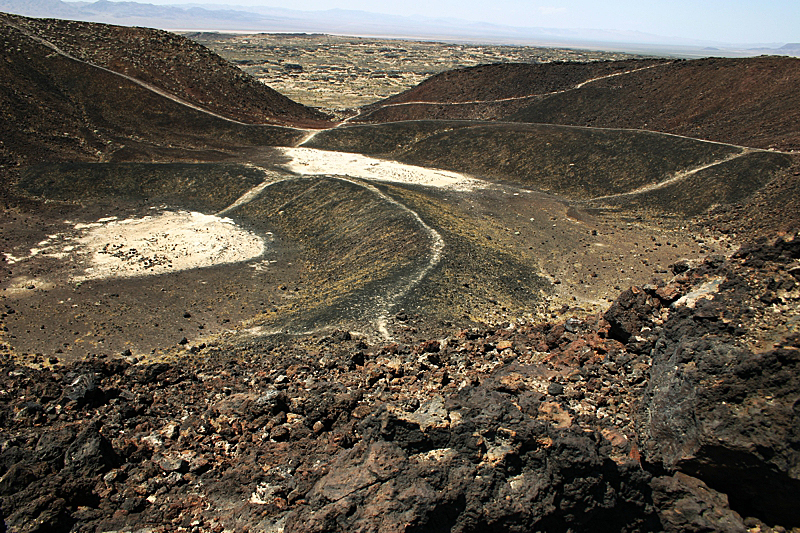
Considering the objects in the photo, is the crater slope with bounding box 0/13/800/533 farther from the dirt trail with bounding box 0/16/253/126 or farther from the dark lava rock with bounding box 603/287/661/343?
the dirt trail with bounding box 0/16/253/126

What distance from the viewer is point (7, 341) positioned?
1355 centimetres

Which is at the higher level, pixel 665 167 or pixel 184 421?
pixel 665 167

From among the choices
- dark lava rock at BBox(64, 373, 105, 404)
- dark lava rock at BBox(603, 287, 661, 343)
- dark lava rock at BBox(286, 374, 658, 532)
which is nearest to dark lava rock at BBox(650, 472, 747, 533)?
dark lava rock at BBox(286, 374, 658, 532)

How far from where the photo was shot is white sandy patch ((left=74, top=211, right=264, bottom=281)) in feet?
61.1

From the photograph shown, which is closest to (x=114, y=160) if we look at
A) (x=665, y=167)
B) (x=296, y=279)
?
(x=296, y=279)

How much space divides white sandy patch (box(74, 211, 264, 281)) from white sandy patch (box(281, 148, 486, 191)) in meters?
7.34

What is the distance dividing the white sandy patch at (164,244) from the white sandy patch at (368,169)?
7.34 meters

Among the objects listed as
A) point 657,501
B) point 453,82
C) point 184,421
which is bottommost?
point 184,421

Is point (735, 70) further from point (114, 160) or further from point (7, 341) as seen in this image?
point (7, 341)

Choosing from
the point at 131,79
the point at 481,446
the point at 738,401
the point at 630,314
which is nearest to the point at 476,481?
the point at 481,446

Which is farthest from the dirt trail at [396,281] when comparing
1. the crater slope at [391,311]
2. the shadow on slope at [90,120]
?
the shadow on slope at [90,120]

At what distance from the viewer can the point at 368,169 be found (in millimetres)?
30109

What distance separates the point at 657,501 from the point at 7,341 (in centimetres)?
1481

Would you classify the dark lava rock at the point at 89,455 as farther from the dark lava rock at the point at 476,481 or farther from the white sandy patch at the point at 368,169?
the white sandy patch at the point at 368,169
